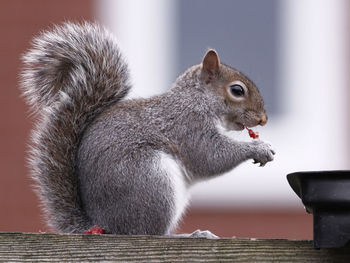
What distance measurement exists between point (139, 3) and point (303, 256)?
403cm

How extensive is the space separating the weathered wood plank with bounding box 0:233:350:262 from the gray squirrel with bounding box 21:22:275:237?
0.39m

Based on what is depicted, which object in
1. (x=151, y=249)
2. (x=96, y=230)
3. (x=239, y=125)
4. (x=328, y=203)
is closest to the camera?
(x=328, y=203)

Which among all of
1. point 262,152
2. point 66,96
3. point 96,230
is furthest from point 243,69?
point 96,230

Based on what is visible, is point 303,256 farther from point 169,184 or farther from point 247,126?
point 247,126

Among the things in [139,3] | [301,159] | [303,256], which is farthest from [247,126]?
[139,3]

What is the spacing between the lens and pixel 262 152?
2.58 meters

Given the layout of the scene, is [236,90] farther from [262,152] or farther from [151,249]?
[151,249]

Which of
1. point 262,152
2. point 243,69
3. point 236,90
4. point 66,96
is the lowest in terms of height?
point 243,69

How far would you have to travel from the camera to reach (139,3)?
225 inches

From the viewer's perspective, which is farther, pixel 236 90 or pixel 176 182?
pixel 236 90

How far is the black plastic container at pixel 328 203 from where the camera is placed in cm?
173

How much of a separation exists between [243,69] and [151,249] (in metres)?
3.70

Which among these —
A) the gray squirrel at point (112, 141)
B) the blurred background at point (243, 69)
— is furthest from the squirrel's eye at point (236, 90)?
the blurred background at point (243, 69)

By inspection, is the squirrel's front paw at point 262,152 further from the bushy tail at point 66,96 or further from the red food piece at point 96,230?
the red food piece at point 96,230
